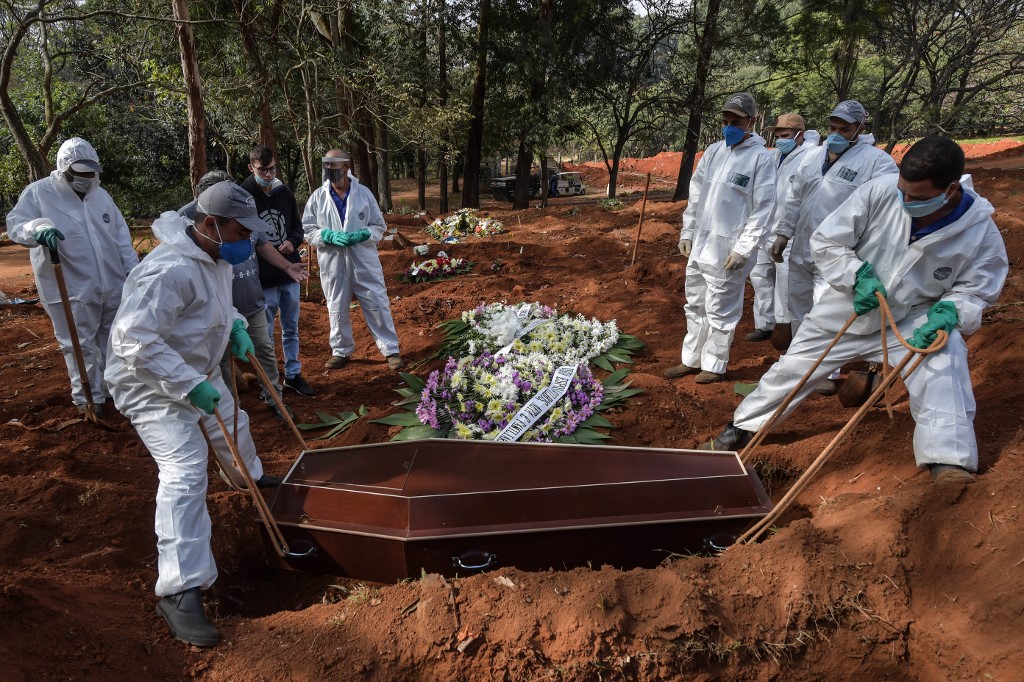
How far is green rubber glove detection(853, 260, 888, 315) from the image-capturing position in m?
3.12

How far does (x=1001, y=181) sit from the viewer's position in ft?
34.4

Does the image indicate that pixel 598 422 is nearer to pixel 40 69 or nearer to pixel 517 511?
pixel 517 511

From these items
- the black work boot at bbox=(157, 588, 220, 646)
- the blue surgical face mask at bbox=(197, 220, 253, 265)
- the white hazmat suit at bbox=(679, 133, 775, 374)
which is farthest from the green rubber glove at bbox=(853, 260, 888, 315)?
the black work boot at bbox=(157, 588, 220, 646)

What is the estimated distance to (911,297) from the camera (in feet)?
10.4

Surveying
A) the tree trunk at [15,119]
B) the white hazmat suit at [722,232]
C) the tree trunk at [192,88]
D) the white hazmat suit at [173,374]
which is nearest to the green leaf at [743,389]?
the white hazmat suit at [722,232]

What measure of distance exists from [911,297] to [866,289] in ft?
0.82

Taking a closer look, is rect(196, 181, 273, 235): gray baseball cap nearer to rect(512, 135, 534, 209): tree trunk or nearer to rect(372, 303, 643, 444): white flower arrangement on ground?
rect(372, 303, 643, 444): white flower arrangement on ground

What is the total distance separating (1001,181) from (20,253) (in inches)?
724

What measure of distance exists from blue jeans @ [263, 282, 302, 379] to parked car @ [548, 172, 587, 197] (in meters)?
22.4

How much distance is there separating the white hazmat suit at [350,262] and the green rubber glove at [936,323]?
4151 mm

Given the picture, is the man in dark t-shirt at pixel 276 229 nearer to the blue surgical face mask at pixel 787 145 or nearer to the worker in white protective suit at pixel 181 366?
the worker in white protective suit at pixel 181 366

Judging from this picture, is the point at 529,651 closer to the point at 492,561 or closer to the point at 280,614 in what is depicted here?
the point at 492,561

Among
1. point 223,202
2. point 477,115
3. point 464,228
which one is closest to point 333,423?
point 223,202

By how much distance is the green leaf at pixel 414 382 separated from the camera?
5.12m
